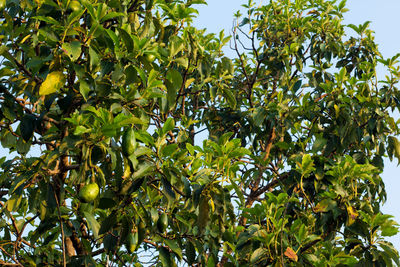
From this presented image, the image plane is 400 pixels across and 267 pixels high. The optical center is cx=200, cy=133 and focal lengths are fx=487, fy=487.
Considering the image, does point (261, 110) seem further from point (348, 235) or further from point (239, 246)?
point (239, 246)

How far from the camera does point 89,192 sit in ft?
7.41

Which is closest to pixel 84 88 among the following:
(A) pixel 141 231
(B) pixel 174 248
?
(A) pixel 141 231

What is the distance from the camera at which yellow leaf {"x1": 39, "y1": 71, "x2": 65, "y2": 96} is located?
2.42m

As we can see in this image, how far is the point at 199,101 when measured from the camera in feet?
18.4

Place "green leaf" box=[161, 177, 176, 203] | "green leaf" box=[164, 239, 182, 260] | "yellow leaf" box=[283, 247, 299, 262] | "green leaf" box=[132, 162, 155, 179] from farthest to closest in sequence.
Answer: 1. "yellow leaf" box=[283, 247, 299, 262]
2. "green leaf" box=[164, 239, 182, 260]
3. "green leaf" box=[161, 177, 176, 203]
4. "green leaf" box=[132, 162, 155, 179]

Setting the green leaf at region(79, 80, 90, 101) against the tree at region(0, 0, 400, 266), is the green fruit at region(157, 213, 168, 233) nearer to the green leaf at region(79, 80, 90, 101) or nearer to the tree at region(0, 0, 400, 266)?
the tree at region(0, 0, 400, 266)

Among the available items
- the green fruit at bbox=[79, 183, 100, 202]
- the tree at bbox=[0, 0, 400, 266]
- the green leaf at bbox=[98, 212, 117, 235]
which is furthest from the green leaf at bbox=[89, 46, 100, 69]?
the green leaf at bbox=[98, 212, 117, 235]

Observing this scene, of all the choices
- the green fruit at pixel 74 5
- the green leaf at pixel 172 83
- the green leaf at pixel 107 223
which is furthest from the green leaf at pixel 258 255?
the green fruit at pixel 74 5

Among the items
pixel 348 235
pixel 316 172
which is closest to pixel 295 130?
pixel 316 172

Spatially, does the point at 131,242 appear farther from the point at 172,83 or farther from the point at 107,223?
the point at 172,83

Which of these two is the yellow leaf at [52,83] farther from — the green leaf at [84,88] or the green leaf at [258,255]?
the green leaf at [258,255]

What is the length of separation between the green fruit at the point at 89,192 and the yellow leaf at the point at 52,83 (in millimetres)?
534

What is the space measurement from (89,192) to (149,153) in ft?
1.09

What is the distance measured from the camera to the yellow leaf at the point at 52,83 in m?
2.42
